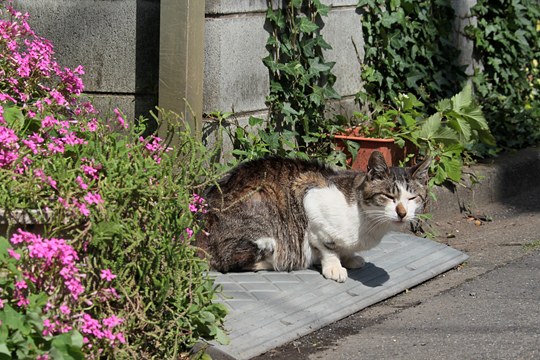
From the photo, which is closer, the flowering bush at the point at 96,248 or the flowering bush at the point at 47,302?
the flowering bush at the point at 47,302

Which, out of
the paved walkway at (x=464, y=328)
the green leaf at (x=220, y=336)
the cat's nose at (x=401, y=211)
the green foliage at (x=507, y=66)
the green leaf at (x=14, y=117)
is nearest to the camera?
the green leaf at (x=14, y=117)

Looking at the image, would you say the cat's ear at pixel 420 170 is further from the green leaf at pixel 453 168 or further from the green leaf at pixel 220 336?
the green leaf at pixel 220 336

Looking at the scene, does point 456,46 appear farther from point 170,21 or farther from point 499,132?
point 170,21

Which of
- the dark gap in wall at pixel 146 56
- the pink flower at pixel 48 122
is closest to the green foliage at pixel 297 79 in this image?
the dark gap in wall at pixel 146 56

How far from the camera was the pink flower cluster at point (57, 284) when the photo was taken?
132 inches

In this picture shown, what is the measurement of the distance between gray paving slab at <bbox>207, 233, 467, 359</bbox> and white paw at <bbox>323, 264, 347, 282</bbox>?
0.10ft

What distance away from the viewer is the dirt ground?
4543 mm

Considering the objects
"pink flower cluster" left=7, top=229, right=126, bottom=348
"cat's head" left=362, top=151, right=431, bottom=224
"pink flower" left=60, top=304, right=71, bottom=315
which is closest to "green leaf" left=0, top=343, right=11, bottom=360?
"pink flower cluster" left=7, top=229, right=126, bottom=348

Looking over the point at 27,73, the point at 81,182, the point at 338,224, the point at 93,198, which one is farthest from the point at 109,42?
the point at 93,198

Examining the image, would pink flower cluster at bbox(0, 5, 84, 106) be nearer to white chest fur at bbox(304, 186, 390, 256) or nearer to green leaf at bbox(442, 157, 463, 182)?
white chest fur at bbox(304, 186, 390, 256)

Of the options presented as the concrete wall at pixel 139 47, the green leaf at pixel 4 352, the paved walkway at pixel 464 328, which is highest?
the concrete wall at pixel 139 47

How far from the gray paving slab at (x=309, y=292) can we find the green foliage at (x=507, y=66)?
2.54 m

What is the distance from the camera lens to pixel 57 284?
3.45 metres

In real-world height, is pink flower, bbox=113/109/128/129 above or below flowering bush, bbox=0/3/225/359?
above
